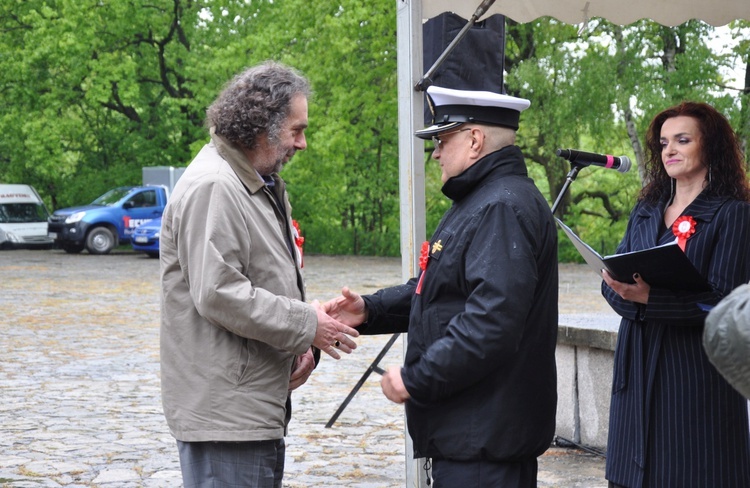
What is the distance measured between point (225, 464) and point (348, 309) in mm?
757

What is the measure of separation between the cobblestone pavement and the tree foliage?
9.09 metres

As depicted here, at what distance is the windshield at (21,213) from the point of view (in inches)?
1193

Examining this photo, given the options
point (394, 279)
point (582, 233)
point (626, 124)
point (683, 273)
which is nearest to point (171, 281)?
point (683, 273)

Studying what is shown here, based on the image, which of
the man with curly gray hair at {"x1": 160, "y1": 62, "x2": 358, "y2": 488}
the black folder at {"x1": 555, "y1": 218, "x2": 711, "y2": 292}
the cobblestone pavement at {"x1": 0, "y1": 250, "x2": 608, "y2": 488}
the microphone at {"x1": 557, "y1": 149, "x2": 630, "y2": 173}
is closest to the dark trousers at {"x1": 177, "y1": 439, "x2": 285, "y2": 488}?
the man with curly gray hair at {"x1": 160, "y1": 62, "x2": 358, "y2": 488}

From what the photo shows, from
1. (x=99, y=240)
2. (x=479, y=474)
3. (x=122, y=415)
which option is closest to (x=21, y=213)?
(x=99, y=240)

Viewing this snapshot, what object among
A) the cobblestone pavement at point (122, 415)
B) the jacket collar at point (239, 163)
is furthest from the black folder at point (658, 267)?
the cobblestone pavement at point (122, 415)

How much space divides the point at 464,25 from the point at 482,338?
2.22m

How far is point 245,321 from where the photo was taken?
3207 mm

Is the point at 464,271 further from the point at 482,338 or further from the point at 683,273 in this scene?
the point at 683,273

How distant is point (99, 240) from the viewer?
92.8ft

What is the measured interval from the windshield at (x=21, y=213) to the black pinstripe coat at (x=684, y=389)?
2878 cm

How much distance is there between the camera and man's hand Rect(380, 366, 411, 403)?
3.05 meters

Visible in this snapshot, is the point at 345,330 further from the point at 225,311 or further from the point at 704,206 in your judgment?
the point at 704,206

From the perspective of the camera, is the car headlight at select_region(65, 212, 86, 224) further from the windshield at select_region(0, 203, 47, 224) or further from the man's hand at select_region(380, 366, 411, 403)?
the man's hand at select_region(380, 366, 411, 403)
